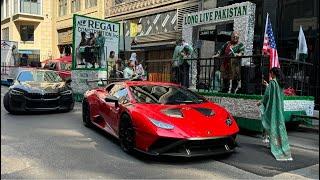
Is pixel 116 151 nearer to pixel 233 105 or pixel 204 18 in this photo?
pixel 233 105

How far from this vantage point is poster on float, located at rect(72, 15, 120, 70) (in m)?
15.7

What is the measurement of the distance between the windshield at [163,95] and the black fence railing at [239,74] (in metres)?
2.19

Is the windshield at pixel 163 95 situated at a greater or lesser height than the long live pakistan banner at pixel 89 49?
lesser

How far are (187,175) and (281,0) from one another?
10416 mm

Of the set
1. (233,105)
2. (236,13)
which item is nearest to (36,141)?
(233,105)

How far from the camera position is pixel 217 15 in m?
12.2

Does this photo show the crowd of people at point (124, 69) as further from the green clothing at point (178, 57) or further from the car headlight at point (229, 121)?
the car headlight at point (229, 121)

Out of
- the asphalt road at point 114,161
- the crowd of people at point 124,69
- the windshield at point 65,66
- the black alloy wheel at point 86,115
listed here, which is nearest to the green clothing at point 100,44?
the crowd of people at point 124,69

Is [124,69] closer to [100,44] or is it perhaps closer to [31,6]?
[100,44]

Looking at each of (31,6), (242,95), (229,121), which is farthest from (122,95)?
(31,6)

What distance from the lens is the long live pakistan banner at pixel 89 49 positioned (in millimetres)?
15430

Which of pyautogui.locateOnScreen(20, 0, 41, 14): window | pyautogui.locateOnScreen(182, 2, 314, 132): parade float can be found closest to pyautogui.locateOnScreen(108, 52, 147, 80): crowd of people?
pyautogui.locateOnScreen(182, 2, 314, 132): parade float

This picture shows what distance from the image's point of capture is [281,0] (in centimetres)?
1428

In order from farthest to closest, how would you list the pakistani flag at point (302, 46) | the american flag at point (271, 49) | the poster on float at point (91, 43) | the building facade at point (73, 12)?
the poster on float at point (91, 43)
the building facade at point (73, 12)
the pakistani flag at point (302, 46)
the american flag at point (271, 49)
